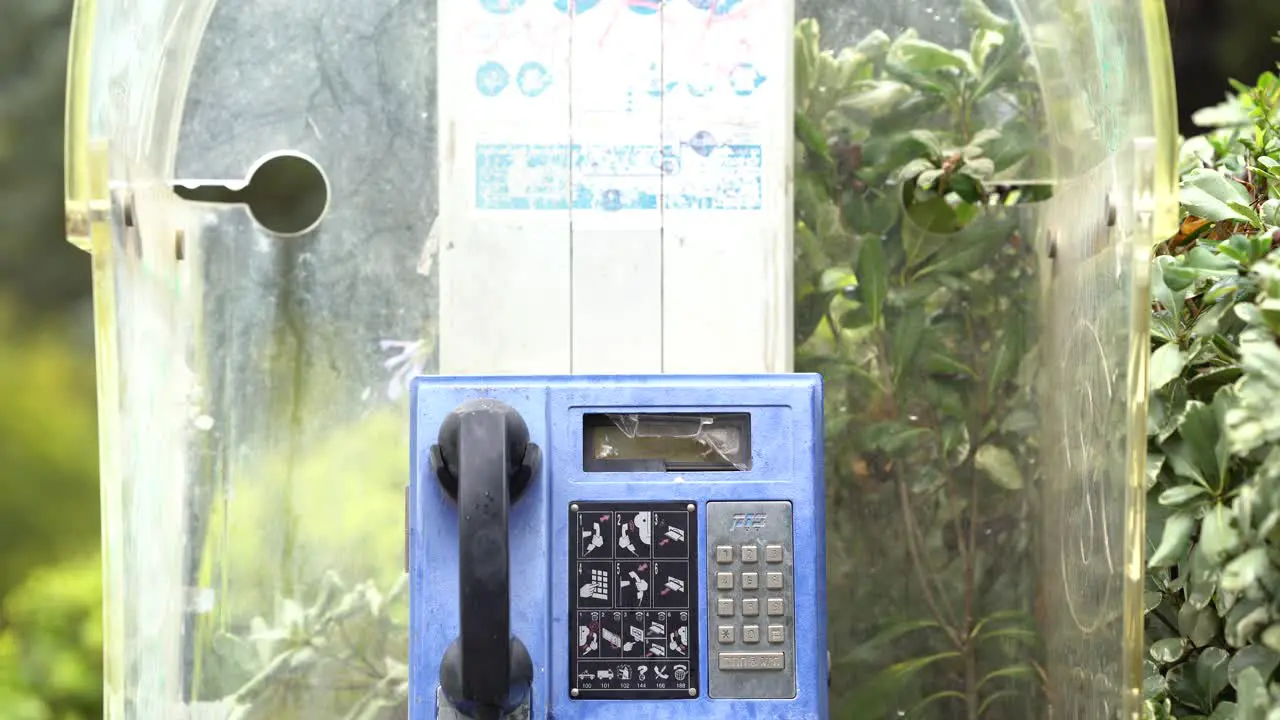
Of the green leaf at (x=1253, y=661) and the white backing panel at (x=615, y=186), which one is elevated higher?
the white backing panel at (x=615, y=186)

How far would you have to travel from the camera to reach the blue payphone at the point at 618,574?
1271mm

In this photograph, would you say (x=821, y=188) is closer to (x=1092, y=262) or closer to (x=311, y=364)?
(x=1092, y=262)

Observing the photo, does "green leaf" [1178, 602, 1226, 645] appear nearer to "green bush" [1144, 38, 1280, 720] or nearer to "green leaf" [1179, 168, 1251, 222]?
"green bush" [1144, 38, 1280, 720]

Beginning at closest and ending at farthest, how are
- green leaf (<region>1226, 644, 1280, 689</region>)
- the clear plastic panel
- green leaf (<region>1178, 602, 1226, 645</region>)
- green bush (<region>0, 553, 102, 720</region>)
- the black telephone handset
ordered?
1. the black telephone handset
2. green leaf (<region>1226, 644, 1280, 689</region>)
3. green leaf (<region>1178, 602, 1226, 645</region>)
4. the clear plastic panel
5. green bush (<region>0, 553, 102, 720</region>)

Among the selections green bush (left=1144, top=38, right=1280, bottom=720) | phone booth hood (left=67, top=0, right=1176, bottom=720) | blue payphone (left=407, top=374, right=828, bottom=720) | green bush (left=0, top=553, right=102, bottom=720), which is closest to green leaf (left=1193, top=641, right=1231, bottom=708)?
green bush (left=1144, top=38, right=1280, bottom=720)

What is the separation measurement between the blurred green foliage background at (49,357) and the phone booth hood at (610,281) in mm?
981

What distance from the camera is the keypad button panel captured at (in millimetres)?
1276

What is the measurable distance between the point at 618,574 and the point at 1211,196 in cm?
87

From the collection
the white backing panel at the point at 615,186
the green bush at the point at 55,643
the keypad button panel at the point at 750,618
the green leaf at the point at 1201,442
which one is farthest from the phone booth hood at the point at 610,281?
the green bush at the point at 55,643

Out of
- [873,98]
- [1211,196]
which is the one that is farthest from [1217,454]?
[873,98]

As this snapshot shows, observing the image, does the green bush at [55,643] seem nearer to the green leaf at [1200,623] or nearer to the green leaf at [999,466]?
the green leaf at [999,466]

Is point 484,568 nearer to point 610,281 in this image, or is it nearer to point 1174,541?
point 610,281

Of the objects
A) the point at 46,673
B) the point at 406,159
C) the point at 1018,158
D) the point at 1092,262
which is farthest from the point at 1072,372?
the point at 46,673

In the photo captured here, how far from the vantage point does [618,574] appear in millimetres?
1280
